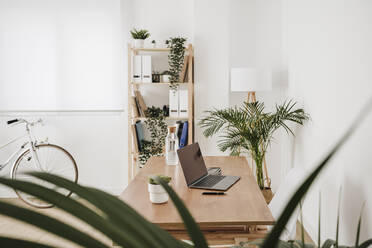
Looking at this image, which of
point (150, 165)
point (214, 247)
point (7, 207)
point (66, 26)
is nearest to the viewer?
point (7, 207)

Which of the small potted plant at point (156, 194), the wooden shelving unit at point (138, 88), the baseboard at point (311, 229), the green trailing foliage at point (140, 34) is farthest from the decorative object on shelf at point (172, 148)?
the green trailing foliage at point (140, 34)

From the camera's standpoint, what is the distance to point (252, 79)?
3193 mm

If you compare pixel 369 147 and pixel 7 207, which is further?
pixel 369 147

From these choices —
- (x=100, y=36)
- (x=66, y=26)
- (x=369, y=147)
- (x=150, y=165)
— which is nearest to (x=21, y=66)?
(x=66, y=26)

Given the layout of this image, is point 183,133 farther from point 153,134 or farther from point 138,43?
point 138,43

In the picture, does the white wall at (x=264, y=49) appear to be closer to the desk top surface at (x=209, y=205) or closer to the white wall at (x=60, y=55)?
the white wall at (x=60, y=55)

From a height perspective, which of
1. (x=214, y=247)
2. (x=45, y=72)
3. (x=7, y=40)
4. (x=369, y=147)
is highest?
(x=7, y=40)

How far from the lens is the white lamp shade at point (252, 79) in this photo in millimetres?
3186

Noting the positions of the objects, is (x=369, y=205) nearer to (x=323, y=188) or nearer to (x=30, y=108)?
(x=323, y=188)

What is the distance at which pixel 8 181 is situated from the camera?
1.07 feet

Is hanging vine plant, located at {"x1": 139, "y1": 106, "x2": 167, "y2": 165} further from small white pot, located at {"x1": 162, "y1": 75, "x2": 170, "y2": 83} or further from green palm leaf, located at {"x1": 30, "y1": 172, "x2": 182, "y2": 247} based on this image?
green palm leaf, located at {"x1": 30, "y1": 172, "x2": 182, "y2": 247}

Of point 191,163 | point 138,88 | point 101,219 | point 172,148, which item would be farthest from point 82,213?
point 138,88

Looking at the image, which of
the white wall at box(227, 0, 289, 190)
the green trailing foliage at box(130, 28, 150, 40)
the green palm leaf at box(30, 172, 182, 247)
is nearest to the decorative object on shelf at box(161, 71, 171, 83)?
the green trailing foliage at box(130, 28, 150, 40)

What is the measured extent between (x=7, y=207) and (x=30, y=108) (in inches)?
168
